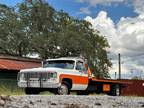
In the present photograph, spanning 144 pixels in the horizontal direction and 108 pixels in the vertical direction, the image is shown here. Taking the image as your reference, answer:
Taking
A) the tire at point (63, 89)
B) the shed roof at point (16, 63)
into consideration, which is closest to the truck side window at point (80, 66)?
the tire at point (63, 89)

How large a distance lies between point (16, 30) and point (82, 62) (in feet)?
101

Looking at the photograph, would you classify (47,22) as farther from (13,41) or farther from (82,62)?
(82,62)

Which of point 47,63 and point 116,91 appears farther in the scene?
point 116,91

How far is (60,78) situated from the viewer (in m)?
25.6

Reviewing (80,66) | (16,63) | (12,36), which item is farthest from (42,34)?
(80,66)

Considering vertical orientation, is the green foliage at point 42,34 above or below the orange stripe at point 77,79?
above

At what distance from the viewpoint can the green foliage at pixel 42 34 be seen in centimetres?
5797

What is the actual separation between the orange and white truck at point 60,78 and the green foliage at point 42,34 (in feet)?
94.8

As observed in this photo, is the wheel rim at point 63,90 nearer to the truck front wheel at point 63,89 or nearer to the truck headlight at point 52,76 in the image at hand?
the truck front wheel at point 63,89

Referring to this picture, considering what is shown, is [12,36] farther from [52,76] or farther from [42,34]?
[52,76]

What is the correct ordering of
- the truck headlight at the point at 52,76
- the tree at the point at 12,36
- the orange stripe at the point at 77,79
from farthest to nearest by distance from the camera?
the tree at the point at 12,36 → the orange stripe at the point at 77,79 → the truck headlight at the point at 52,76

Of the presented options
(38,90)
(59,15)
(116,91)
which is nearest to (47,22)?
(59,15)

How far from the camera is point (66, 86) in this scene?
26.2 m

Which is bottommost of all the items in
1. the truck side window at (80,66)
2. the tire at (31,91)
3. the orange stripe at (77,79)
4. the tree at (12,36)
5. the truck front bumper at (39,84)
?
the tire at (31,91)
